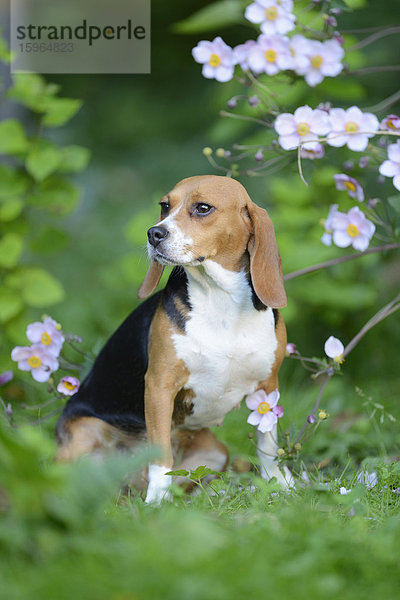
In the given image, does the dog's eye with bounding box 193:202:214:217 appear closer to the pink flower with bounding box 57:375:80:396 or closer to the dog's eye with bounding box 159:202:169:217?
the dog's eye with bounding box 159:202:169:217

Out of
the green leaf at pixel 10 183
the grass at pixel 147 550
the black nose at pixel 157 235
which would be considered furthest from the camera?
the green leaf at pixel 10 183

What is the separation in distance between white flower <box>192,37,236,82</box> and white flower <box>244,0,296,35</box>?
179 millimetres

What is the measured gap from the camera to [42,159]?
3.96 metres

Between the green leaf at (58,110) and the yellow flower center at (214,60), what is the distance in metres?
0.88

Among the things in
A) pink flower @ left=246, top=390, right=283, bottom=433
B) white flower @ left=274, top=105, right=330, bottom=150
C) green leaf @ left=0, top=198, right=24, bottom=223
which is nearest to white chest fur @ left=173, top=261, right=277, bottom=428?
pink flower @ left=246, top=390, right=283, bottom=433

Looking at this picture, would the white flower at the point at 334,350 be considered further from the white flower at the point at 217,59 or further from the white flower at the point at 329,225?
the white flower at the point at 217,59

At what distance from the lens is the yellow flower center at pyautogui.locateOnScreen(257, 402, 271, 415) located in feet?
10.1

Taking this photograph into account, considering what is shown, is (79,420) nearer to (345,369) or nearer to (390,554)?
(390,554)

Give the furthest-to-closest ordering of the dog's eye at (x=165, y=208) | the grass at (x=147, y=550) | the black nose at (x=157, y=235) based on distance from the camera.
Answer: the dog's eye at (x=165, y=208) < the black nose at (x=157, y=235) < the grass at (x=147, y=550)

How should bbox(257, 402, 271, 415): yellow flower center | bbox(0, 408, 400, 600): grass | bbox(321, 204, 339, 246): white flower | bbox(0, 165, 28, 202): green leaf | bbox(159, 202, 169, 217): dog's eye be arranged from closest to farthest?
bbox(0, 408, 400, 600): grass < bbox(159, 202, 169, 217): dog's eye < bbox(257, 402, 271, 415): yellow flower center < bbox(321, 204, 339, 246): white flower < bbox(0, 165, 28, 202): green leaf

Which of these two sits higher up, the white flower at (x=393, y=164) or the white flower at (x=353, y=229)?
the white flower at (x=393, y=164)

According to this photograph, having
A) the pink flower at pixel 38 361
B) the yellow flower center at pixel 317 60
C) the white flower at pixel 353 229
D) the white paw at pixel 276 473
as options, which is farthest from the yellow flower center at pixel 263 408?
the yellow flower center at pixel 317 60

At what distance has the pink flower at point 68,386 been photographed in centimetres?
343

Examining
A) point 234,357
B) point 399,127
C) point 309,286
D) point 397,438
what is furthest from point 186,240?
point 309,286
